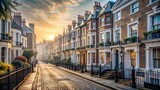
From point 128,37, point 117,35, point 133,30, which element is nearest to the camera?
point 133,30

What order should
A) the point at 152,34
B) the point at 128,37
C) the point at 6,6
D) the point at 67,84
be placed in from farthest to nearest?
the point at 128,37, the point at 67,84, the point at 152,34, the point at 6,6

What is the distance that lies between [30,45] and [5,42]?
119 ft

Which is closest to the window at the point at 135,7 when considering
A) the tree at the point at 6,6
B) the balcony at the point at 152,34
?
the balcony at the point at 152,34

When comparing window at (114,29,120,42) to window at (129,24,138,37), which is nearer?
window at (129,24,138,37)

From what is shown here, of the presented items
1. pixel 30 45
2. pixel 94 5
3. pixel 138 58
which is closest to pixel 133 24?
pixel 138 58

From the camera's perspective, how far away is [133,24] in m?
20.1

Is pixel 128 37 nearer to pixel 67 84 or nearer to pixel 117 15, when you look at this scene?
pixel 117 15

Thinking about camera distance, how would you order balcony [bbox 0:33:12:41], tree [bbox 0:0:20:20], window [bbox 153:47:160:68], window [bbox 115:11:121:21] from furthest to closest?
window [bbox 115:11:121:21], balcony [bbox 0:33:12:41], window [bbox 153:47:160:68], tree [bbox 0:0:20:20]

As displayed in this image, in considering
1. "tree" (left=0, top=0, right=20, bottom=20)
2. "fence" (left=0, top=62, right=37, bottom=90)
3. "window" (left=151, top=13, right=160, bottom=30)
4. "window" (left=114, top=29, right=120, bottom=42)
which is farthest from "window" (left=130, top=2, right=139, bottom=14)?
"fence" (left=0, top=62, right=37, bottom=90)

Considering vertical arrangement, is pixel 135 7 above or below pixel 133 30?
above

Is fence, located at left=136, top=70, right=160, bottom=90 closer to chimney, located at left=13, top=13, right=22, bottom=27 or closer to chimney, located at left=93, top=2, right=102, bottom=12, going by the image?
chimney, located at left=93, top=2, right=102, bottom=12

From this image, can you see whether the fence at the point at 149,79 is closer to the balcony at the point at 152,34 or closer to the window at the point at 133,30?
the balcony at the point at 152,34

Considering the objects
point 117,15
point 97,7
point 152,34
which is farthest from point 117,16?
point 97,7

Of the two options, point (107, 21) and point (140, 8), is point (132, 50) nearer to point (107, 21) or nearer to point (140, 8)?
point (140, 8)
